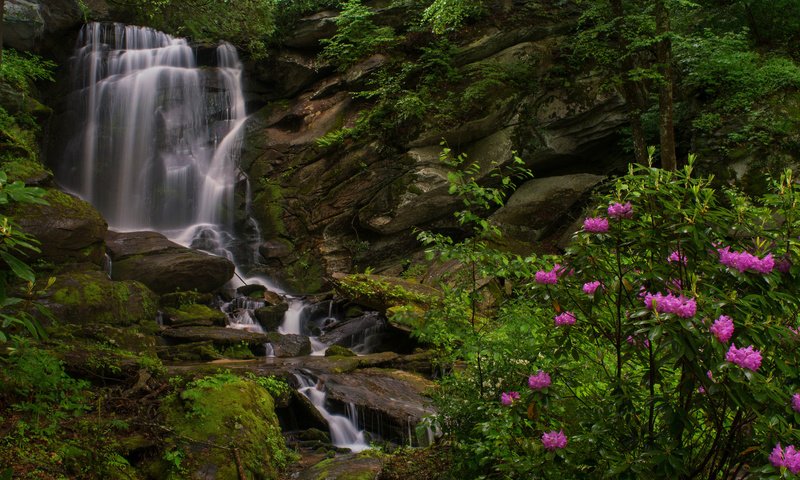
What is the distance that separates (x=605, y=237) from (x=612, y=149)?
48.8ft

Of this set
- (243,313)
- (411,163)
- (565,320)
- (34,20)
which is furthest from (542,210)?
(34,20)

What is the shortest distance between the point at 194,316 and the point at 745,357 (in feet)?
35.8

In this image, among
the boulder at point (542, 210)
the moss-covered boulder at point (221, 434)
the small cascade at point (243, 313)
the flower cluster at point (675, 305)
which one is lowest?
the small cascade at point (243, 313)

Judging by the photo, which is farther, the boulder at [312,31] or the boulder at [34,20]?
the boulder at [312,31]

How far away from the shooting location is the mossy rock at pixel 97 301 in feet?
28.8

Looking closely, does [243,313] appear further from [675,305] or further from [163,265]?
[675,305]

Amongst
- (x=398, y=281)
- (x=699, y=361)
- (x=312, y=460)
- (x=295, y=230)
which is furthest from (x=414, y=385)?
(x=295, y=230)

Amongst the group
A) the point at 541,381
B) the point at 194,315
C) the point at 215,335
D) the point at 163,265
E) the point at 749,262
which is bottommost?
the point at 194,315

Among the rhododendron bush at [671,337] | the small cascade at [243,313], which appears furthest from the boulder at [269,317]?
the rhododendron bush at [671,337]

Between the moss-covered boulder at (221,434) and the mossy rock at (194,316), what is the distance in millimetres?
5688

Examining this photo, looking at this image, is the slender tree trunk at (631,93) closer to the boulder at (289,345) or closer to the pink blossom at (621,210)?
the boulder at (289,345)

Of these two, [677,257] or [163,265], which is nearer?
[677,257]

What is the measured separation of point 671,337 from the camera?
77.8 inches

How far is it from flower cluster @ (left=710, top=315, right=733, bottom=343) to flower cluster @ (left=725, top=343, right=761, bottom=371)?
0.05 meters
